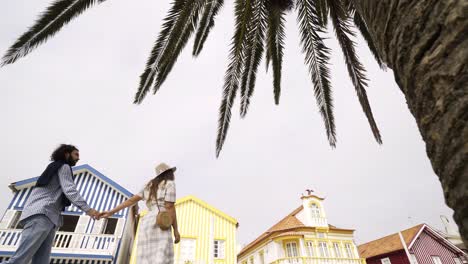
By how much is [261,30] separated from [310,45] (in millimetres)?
920

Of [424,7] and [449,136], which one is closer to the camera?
[449,136]

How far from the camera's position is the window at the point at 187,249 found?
50.6 ft

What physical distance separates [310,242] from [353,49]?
64.6ft

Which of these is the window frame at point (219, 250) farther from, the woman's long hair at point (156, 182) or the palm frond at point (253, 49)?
the woman's long hair at point (156, 182)

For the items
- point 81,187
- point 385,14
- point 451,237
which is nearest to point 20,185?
point 81,187

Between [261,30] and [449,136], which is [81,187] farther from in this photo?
[449,136]

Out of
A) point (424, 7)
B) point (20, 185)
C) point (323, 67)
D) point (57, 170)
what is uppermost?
point (20, 185)

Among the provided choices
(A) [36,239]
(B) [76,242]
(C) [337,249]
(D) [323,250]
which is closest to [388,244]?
(C) [337,249]

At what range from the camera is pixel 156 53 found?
455 cm

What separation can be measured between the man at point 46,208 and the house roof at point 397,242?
2749cm

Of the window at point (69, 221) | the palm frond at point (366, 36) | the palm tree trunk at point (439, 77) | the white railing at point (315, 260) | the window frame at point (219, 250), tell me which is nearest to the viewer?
the palm tree trunk at point (439, 77)

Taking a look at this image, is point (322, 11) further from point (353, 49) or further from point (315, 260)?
point (315, 260)

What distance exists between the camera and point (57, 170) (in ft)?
11.2

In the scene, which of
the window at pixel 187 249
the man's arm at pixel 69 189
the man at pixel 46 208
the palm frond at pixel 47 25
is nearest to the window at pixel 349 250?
the window at pixel 187 249
